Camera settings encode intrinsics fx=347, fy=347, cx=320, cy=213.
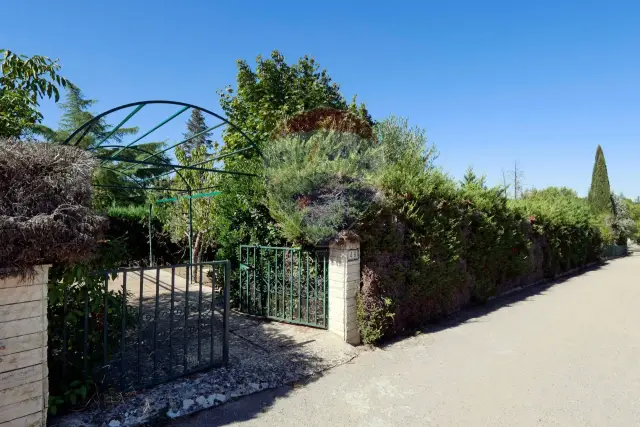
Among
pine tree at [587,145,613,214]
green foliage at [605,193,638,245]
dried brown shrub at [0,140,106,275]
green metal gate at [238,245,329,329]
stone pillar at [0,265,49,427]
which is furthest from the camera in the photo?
pine tree at [587,145,613,214]

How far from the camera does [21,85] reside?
13.5 ft

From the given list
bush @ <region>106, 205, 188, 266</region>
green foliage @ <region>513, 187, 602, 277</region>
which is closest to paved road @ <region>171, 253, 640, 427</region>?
green foliage @ <region>513, 187, 602, 277</region>

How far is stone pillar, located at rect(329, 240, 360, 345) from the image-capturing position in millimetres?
5051

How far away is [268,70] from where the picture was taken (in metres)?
11.3

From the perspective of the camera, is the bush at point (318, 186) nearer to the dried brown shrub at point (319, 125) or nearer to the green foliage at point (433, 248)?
the green foliage at point (433, 248)

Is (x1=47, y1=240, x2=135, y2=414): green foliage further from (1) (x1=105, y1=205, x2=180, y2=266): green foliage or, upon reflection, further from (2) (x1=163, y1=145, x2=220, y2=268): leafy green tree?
(1) (x1=105, y1=205, x2=180, y2=266): green foliage

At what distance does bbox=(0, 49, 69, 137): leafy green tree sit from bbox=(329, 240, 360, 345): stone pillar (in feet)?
12.9

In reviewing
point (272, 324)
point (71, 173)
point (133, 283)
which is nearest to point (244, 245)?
point (272, 324)

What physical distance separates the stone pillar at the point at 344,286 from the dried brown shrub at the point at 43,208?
3.16 metres

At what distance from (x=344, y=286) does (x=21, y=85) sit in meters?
4.77

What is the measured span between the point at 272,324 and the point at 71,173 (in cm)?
413

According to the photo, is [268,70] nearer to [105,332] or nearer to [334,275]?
[334,275]

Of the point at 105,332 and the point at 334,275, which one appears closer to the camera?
the point at 105,332

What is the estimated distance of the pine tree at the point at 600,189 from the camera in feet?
89.5
